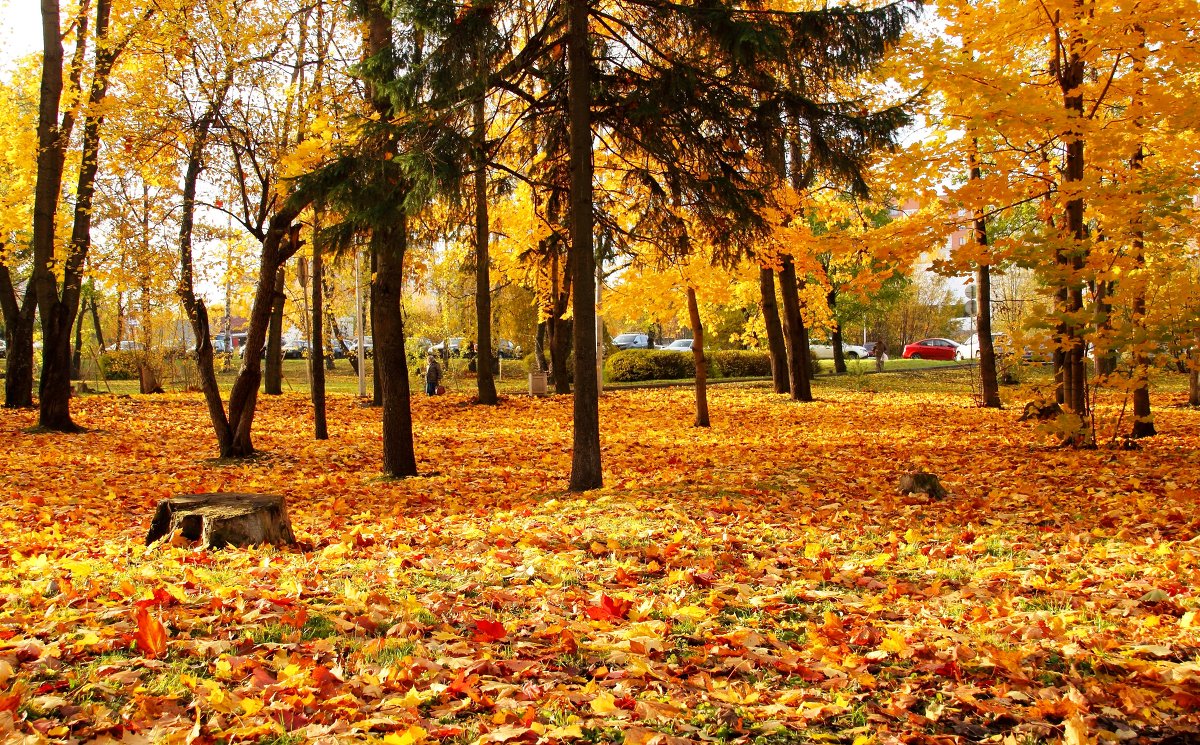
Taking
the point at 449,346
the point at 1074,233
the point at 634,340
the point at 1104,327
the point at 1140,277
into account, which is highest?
the point at 634,340

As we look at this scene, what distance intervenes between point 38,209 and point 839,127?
41.9ft

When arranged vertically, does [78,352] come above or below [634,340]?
below

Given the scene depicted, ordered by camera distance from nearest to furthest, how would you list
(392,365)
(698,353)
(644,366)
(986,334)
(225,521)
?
(225,521) < (392,365) < (698,353) < (986,334) < (644,366)

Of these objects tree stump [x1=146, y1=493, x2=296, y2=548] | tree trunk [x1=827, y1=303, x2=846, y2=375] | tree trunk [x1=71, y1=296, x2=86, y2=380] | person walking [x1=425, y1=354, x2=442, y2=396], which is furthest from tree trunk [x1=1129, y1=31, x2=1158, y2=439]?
tree trunk [x1=71, y1=296, x2=86, y2=380]

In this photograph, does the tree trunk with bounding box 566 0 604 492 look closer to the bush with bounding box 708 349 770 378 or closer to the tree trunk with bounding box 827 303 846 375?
the bush with bounding box 708 349 770 378

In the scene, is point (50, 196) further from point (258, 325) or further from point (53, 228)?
point (258, 325)

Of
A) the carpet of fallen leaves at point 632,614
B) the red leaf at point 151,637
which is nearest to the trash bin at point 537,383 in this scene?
the carpet of fallen leaves at point 632,614

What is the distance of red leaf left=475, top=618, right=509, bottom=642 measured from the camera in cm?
365

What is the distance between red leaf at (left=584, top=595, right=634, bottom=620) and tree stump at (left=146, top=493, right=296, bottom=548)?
9.22ft

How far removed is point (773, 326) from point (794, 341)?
25.6 inches

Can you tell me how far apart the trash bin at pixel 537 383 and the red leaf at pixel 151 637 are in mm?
17639

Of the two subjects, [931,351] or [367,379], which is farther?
[931,351]

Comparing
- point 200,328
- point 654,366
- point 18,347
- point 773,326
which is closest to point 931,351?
point 654,366

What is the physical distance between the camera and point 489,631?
3.70m
